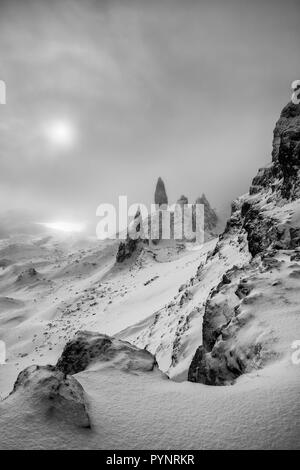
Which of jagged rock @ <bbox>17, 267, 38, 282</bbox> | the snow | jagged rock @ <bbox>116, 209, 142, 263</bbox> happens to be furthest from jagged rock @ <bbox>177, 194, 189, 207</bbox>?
the snow

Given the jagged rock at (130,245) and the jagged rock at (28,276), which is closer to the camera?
the jagged rock at (130,245)

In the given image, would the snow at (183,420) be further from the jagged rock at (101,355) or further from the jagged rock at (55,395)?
the jagged rock at (101,355)

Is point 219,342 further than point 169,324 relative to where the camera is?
No

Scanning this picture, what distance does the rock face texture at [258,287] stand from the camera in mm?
9656

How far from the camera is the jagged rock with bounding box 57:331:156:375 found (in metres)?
10.7

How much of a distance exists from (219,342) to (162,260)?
4618 cm

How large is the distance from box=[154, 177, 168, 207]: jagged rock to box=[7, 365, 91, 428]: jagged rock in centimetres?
8376

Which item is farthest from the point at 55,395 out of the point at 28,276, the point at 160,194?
the point at 160,194

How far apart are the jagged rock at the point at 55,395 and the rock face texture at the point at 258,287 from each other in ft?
15.9

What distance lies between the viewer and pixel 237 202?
33.4 meters

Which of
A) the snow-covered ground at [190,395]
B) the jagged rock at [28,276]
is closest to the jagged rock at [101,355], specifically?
the snow-covered ground at [190,395]
